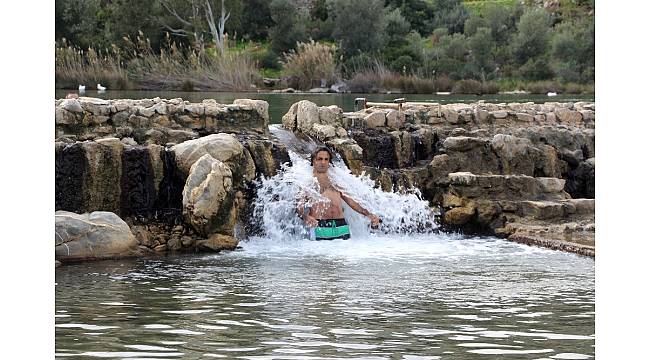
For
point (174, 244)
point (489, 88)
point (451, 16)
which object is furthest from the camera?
point (451, 16)

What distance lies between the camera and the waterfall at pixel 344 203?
48.1 ft

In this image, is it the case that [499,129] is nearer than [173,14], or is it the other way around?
[499,129]

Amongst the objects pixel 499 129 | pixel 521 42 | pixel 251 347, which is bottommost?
pixel 251 347

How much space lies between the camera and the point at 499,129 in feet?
59.6

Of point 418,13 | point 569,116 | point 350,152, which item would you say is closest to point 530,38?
point 418,13

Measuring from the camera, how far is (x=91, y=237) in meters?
12.8

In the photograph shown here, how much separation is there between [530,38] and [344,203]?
118ft

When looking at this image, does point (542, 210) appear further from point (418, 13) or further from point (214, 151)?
point (418, 13)

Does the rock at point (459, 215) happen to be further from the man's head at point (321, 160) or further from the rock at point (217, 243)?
the rock at point (217, 243)

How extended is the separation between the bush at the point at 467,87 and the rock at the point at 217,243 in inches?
1133

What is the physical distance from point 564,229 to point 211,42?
38.8 m

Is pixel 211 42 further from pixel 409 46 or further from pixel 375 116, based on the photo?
pixel 375 116

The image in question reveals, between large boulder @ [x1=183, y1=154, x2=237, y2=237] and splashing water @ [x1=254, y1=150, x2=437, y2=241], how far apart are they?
91cm

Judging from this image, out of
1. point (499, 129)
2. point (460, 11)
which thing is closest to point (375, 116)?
point (499, 129)
